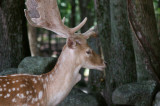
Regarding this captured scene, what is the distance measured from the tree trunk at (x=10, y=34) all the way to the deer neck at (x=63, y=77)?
2.85 m

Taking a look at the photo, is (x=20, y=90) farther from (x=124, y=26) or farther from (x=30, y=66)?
(x=124, y=26)

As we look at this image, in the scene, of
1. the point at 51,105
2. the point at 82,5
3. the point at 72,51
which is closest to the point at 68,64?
the point at 72,51

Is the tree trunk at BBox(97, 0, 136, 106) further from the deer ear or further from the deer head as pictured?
the deer ear

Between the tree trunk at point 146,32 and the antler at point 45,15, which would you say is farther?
the tree trunk at point 146,32

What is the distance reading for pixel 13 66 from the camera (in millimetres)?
7184

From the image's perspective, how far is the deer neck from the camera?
4.52 metres

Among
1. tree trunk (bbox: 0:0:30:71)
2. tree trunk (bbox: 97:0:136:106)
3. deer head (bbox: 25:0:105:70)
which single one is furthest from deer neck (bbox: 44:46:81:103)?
tree trunk (bbox: 0:0:30:71)

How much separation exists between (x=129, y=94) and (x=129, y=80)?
3.94 ft

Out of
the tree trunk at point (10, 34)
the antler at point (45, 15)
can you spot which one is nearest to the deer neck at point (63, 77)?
the antler at point (45, 15)

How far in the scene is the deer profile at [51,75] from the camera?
430 centimetres

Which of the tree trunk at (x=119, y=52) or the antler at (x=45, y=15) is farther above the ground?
the antler at (x=45, y=15)

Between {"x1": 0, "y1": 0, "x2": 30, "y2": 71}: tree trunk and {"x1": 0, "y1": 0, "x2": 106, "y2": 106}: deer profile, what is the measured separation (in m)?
2.50

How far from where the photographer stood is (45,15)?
4.83 metres

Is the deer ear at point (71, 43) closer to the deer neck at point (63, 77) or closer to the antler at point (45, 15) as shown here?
the deer neck at point (63, 77)
